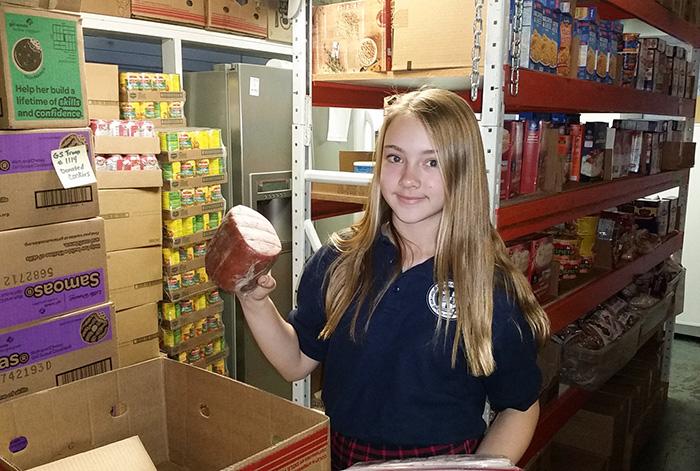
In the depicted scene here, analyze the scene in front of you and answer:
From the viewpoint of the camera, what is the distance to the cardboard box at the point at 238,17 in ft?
11.6

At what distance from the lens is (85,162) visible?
188 centimetres

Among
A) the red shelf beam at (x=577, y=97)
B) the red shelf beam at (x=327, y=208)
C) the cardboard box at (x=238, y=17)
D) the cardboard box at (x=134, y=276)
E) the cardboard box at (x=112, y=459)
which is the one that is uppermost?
the cardboard box at (x=238, y=17)

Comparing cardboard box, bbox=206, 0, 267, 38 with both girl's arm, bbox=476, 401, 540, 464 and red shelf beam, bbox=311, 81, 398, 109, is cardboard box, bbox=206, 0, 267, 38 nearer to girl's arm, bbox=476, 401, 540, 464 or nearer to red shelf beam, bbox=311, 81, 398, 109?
red shelf beam, bbox=311, 81, 398, 109

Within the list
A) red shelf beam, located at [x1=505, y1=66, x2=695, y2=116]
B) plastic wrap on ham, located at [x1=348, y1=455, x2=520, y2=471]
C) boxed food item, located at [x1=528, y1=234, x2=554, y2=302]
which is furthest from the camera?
boxed food item, located at [x1=528, y1=234, x2=554, y2=302]

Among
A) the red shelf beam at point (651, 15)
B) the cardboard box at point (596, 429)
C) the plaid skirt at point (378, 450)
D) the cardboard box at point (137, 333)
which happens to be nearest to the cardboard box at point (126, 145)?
the cardboard box at point (137, 333)

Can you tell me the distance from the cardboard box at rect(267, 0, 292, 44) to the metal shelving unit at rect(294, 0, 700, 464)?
1.31 metres

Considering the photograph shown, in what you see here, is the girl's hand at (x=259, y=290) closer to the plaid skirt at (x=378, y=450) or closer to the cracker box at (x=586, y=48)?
the plaid skirt at (x=378, y=450)

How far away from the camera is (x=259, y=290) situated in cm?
140

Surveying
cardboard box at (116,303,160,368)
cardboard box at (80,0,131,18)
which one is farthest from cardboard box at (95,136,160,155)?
cardboard box at (116,303,160,368)

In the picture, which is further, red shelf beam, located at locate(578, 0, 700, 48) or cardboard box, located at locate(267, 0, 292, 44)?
cardboard box, located at locate(267, 0, 292, 44)

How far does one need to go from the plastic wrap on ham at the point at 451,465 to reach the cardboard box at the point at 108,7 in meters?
2.79

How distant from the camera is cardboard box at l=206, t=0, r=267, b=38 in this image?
3541 mm

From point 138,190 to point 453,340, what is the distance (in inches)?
82.4

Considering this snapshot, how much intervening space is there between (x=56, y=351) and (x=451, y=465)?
1.48 meters
